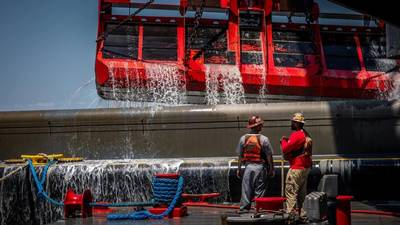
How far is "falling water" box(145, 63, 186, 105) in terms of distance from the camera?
20.5 metres

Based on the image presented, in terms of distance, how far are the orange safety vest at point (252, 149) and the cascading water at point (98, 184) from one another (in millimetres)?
2659

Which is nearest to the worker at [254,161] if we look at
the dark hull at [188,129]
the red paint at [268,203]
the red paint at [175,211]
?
the red paint at [175,211]

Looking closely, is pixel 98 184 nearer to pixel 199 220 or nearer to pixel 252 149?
pixel 199 220

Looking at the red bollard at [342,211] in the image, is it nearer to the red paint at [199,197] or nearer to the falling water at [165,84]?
the red paint at [199,197]

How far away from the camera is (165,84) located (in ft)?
67.4

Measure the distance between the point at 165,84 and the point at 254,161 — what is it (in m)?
11.4

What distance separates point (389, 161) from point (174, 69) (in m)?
10.2

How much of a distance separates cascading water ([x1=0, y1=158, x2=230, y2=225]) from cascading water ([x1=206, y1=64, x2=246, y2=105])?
821cm

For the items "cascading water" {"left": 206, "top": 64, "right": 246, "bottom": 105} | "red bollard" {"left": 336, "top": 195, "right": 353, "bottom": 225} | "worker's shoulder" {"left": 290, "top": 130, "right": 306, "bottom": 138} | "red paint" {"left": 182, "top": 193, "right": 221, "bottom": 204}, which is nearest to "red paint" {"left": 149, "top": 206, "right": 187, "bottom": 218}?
"red paint" {"left": 182, "top": 193, "right": 221, "bottom": 204}

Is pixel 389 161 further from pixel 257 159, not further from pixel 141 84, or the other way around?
pixel 141 84

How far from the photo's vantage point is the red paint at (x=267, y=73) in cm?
2055

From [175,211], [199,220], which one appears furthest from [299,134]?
[175,211]

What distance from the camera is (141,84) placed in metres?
20.5

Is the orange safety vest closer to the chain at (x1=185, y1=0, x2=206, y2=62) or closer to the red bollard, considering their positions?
the red bollard
